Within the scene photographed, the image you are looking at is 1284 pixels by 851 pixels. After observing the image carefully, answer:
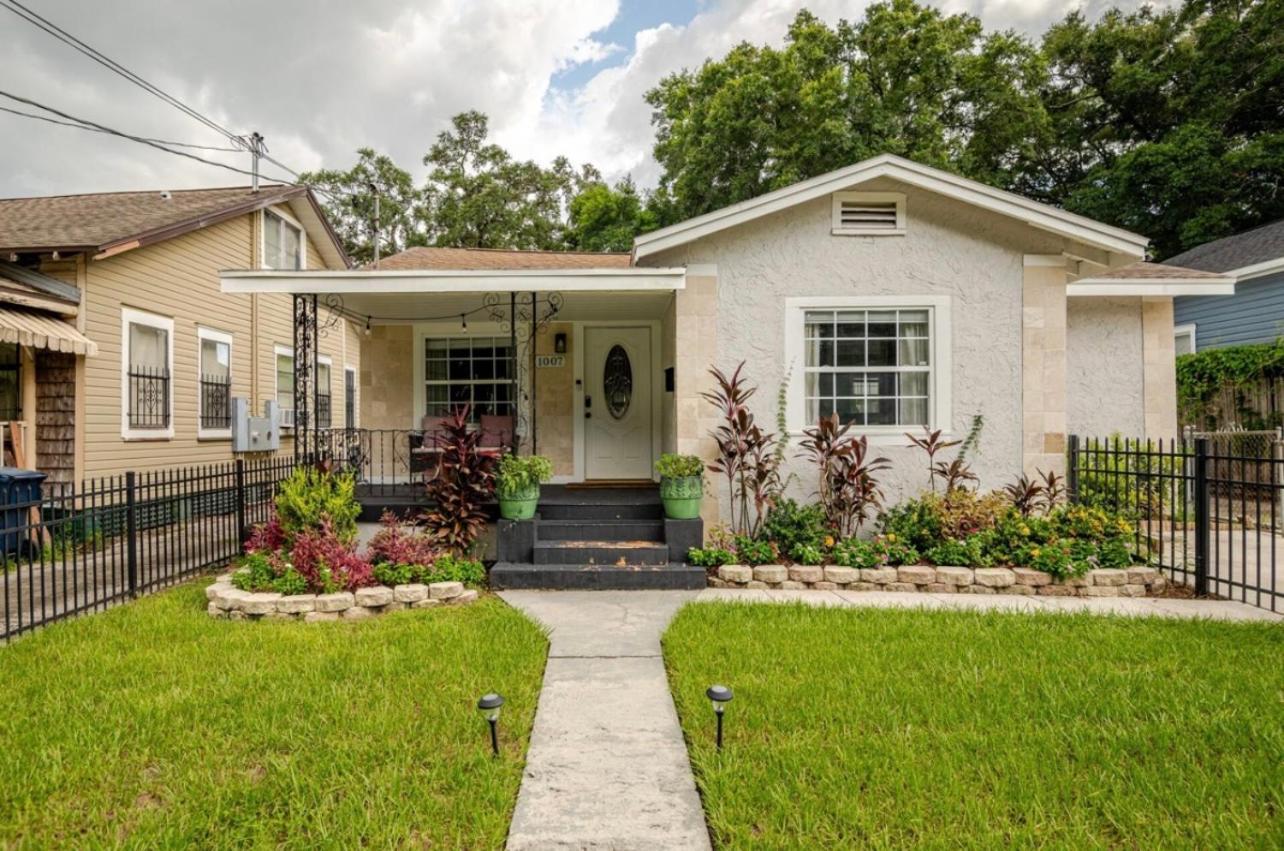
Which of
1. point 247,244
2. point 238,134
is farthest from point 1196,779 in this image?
point 238,134

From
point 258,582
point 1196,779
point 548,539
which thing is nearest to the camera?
point 1196,779

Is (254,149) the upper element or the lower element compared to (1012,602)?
upper

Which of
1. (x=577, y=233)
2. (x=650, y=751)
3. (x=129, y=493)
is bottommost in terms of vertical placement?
(x=650, y=751)

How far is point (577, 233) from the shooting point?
28.4 meters

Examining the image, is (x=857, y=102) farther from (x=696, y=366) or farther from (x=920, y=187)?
(x=696, y=366)

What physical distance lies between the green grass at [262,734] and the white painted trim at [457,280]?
3380mm

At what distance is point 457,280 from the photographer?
256 inches

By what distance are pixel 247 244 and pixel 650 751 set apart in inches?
508

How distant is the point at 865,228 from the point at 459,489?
16.8ft

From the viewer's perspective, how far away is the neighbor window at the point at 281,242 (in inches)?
504

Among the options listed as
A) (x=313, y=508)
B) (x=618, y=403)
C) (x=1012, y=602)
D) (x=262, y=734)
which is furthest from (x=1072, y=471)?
(x=313, y=508)

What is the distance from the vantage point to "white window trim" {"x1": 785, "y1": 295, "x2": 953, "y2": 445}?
22.6ft

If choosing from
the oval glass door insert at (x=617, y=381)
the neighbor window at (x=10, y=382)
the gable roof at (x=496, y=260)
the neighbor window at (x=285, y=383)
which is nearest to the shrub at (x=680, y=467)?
the oval glass door insert at (x=617, y=381)

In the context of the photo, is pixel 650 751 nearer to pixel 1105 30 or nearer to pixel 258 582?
pixel 258 582
